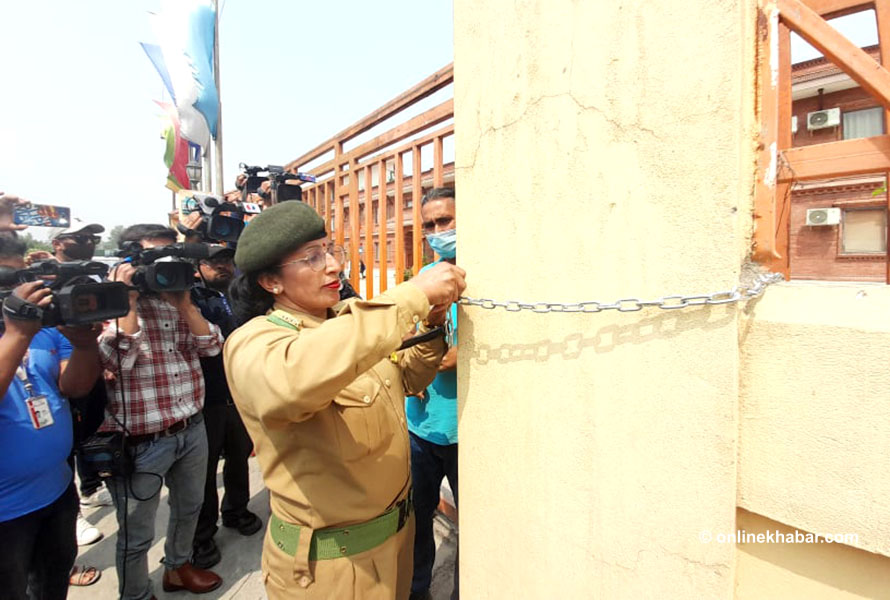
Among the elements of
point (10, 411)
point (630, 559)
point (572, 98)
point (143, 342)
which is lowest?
point (630, 559)

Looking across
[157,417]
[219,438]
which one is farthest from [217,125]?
[157,417]

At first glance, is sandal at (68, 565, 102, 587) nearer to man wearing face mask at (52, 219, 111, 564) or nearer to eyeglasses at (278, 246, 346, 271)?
man wearing face mask at (52, 219, 111, 564)

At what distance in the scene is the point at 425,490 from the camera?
231cm

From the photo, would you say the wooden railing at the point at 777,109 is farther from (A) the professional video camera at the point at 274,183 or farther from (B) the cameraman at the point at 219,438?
(A) the professional video camera at the point at 274,183

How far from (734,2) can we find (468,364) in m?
0.98

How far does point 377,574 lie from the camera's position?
1463 mm

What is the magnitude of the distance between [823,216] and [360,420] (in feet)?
38.2

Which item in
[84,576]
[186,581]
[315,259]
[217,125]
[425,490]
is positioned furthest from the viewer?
[217,125]

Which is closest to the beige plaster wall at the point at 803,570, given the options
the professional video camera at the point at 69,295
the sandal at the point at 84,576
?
the professional video camera at the point at 69,295

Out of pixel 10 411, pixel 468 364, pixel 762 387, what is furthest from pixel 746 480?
pixel 10 411

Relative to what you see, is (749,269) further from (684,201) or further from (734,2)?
(734,2)

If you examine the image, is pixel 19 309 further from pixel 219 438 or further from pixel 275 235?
pixel 219 438

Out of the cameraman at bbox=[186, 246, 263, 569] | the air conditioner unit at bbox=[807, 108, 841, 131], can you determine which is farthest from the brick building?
the cameraman at bbox=[186, 246, 263, 569]

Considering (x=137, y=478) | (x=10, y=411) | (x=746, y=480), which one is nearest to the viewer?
(x=746, y=480)
